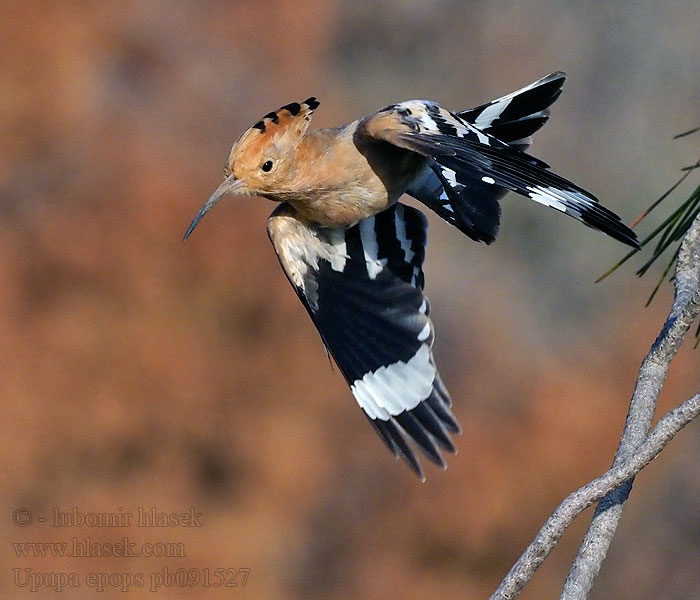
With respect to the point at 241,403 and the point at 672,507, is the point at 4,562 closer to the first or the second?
the point at 241,403

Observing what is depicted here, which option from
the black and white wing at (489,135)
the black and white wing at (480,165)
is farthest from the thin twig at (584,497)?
the black and white wing at (489,135)

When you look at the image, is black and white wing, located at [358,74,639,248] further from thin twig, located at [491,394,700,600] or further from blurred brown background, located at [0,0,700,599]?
blurred brown background, located at [0,0,700,599]

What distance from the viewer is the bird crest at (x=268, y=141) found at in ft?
6.76

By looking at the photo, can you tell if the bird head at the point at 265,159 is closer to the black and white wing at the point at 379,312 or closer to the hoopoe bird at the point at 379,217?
the hoopoe bird at the point at 379,217

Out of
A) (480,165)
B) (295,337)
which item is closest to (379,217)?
(480,165)

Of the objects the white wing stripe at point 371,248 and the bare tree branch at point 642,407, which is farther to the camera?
the white wing stripe at point 371,248

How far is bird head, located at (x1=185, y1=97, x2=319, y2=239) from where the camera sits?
6.75ft

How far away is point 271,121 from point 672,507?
11.6ft

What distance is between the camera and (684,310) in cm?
140

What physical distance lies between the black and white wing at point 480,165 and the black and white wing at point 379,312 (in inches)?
5.6

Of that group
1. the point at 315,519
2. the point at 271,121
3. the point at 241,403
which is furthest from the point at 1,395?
the point at 271,121

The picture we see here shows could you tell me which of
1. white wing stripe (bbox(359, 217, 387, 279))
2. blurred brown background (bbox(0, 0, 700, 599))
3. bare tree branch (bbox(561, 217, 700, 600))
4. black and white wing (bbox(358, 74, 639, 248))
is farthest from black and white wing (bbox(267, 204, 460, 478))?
blurred brown background (bbox(0, 0, 700, 599))

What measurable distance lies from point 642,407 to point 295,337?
12.8 ft

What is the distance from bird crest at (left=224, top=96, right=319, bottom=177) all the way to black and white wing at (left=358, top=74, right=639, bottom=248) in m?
0.14
